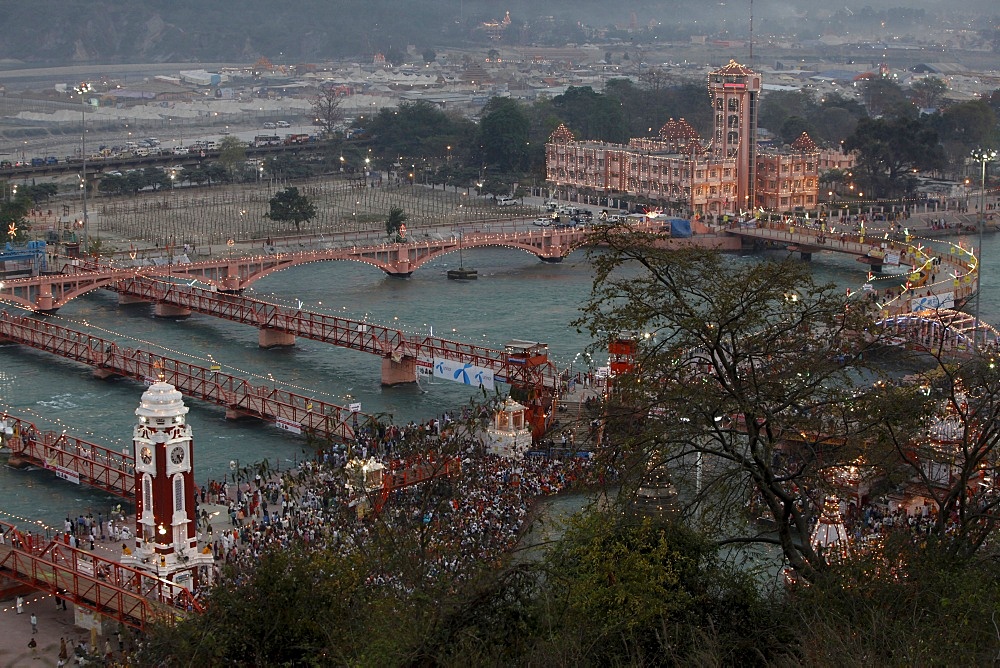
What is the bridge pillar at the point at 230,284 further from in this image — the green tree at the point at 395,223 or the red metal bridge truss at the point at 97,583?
the red metal bridge truss at the point at 97,583

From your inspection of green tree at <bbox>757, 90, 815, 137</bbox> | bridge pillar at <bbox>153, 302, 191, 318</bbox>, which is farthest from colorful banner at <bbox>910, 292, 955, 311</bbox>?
green tree at <bbox>757, 90, 815, 137</bbox>

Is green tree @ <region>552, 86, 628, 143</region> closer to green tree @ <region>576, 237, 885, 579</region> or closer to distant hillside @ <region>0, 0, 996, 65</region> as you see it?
green tree @ <region>576, 237, 885, 579</region>

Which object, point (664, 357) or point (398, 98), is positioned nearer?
point (664, 357)

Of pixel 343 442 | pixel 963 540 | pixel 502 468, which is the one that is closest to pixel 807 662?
pixel 963 540

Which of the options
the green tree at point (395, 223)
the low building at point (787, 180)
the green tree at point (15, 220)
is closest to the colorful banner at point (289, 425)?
the green tree at point (15, 220)

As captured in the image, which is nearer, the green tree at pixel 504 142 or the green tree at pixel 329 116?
the green tree at pixel 504 142

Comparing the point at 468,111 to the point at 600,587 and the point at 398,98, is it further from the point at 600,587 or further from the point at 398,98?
the point at 600,587

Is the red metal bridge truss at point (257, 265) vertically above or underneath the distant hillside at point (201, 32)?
underneath
